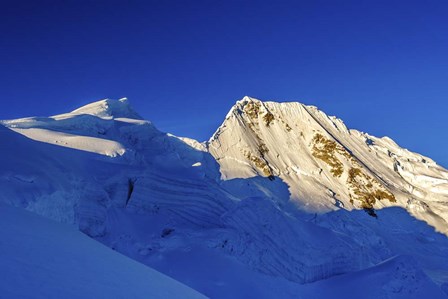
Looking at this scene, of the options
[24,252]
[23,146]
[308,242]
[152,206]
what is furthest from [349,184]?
[24,252]

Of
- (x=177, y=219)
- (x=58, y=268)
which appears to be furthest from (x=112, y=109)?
(x=58, y=268)

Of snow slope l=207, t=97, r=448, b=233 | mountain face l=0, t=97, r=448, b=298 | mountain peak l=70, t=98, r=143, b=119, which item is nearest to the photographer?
mountain face l=0, t=97, r=448, b=298

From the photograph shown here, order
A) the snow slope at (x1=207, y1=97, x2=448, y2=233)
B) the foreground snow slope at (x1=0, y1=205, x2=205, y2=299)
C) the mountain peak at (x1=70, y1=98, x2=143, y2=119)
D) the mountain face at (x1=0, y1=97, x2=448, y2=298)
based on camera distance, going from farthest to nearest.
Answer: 1. the snow slope at (x1=207, y1=97, x2=448, y2=233)
2. the mountain peak at (x1=70, y1=98, x2=143, y2=119)
3. the mountain face at (x1=0, y1=97, x2=448, y2=298)
4. the foreground snow slope at (x1=0, y1=205, x2=205, y2=299)

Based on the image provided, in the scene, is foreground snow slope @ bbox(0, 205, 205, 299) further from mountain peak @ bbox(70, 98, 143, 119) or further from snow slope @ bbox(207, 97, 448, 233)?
snow slope @ bbox(207, 97, 448, 233)

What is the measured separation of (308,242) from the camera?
52.9 feet

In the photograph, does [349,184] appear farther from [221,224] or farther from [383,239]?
[221,224]

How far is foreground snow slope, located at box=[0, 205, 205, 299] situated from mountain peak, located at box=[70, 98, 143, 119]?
2030cm

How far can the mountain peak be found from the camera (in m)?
26.6

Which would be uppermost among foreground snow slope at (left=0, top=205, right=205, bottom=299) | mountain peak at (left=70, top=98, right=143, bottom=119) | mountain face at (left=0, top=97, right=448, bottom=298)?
mountain peak at (left=70, top=98, right=143, bottom=119)

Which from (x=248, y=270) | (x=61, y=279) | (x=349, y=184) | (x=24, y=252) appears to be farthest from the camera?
(x=349, y=184)

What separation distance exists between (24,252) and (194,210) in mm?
11571

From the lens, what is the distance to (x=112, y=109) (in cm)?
2856

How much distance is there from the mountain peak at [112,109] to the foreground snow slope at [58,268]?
66.6ft

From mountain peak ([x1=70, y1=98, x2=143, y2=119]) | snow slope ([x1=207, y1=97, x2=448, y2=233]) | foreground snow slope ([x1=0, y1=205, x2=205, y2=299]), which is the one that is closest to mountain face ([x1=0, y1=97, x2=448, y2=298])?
mountain peak ([x1=70, y1=98, x2=143, y2=119])
